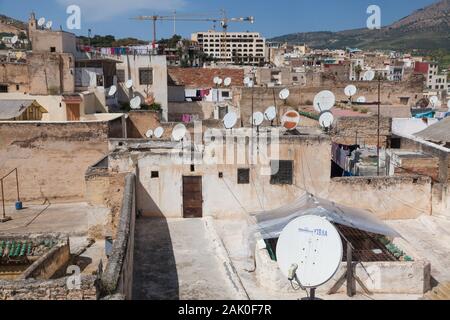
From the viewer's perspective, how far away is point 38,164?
22906 mm

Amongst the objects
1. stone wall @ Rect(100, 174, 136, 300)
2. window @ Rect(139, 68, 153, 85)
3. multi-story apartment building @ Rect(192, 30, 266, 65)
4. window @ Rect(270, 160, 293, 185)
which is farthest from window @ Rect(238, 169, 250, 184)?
multi-story apartment building @ Rect(192, 30, 266, 65)

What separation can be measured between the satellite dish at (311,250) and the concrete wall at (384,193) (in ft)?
20.1

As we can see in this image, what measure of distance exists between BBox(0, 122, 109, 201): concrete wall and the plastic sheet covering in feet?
36.4

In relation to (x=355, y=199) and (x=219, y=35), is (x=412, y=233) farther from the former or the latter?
(x=219, y=35)

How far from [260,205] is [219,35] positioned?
12849 cm

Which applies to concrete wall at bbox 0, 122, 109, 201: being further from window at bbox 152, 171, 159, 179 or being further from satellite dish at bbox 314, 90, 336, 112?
satellite dish at bbox 314, 90, 336, 112

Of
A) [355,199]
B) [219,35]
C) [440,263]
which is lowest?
[440,263]

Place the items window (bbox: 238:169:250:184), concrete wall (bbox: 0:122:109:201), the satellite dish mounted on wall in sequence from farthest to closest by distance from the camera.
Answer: concrete wall (bbox: 0:122:109:201) → window (bbox: 238:169:250:184) → the satellite dish mounted on wall

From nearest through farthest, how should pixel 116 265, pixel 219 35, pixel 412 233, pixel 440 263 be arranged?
pixel 116 265, pixel 440 263, pixel 412 233, pixel 219 35

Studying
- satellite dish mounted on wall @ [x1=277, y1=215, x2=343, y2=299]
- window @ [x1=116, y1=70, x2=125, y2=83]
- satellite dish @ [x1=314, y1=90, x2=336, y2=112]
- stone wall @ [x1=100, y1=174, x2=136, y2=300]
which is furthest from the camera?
window @ [x1=116, y1=70, x2=125, y2=83]

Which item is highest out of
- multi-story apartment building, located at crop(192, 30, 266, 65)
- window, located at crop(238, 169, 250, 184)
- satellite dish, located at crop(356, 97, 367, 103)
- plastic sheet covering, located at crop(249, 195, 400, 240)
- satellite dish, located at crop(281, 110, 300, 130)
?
multi-story apartment building, located at crop(192, 30, 266, 65)

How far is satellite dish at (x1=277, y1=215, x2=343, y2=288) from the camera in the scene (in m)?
9.48

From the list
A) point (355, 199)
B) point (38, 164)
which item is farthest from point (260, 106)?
point (355, 199)

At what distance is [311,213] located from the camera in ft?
42.2
